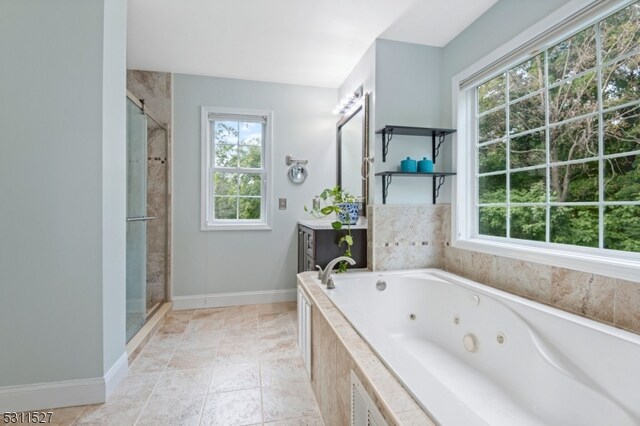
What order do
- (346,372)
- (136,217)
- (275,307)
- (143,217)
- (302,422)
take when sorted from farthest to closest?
(275,307), (143,217), (136,217), (302,422), (346,372)

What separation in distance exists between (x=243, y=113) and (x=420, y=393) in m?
3.01

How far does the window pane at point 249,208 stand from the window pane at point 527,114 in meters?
2.42

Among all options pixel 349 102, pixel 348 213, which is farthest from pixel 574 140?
pixel 349 102

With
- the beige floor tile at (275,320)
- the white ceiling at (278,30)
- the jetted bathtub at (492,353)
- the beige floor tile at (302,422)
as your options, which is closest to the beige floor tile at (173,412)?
the beige floor tile at (302,422)

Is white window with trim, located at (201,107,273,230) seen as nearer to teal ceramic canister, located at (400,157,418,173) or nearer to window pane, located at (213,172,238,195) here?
window pane, located at (213,172,238,195)

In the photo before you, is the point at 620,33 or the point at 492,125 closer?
the point at 620,33

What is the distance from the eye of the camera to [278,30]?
7.46 feet

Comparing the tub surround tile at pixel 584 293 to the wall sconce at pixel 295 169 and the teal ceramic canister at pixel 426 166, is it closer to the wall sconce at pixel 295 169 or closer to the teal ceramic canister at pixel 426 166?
the teal ceramic canister at pixel 426 166

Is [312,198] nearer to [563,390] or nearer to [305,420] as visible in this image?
[305,420]

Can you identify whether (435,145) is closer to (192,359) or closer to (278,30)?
(278,30)

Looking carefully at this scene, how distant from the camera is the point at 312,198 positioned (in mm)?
3297

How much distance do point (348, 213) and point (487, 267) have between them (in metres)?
1.08

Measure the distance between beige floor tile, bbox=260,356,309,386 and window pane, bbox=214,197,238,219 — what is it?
1667 mm

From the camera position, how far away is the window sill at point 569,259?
1.24 meters
